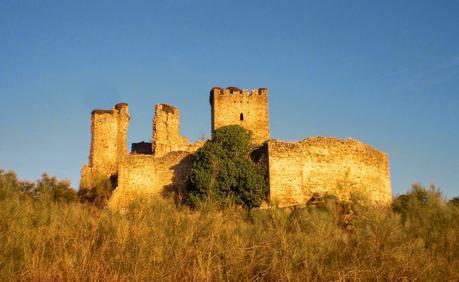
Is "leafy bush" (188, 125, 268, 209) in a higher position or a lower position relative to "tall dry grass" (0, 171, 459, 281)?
higher

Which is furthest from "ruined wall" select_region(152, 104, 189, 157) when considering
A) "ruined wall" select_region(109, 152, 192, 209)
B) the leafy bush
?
the leafy bush

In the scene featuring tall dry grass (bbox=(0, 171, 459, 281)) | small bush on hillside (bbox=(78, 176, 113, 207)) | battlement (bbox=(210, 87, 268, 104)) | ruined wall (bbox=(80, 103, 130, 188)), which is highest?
battlement (bbox=(210, 87, 268, 104))

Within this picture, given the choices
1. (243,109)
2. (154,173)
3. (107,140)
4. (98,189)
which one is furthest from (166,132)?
(98,189)

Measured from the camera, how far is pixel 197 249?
7590mm

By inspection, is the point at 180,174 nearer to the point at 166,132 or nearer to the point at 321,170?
the point at 166,132

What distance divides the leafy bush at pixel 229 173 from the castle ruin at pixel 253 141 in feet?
2.38

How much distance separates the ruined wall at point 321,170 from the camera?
24.7m

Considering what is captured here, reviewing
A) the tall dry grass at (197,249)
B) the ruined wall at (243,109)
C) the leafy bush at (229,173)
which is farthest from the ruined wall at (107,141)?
the tall dry grass at (197,249)

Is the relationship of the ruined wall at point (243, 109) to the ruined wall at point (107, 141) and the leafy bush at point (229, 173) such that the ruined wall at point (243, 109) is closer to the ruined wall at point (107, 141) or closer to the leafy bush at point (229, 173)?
the leafy bush at point (229, 173)

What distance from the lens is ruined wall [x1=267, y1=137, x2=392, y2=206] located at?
24.7 m

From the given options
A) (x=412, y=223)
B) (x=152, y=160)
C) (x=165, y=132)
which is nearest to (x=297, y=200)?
(x=152, y=160)

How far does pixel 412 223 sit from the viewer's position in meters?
10.6

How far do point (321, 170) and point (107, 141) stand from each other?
1295cm

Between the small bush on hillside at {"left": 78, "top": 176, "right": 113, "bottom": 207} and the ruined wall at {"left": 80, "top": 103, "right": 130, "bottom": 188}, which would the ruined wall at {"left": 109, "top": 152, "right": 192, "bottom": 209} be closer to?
the small bush on hillside at {"left": 78, "top": 176, "right": 113, "bottom": 207}
